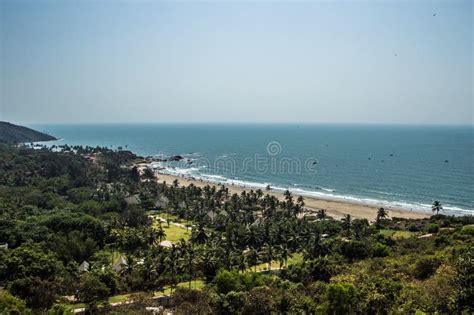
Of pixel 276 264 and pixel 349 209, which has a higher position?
pixel 349 209

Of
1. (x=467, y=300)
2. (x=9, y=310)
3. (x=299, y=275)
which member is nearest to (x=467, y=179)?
(x=299, y=275)

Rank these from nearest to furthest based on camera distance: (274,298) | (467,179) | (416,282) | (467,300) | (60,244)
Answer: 1. (467,300)
2. (274,298)
3. (416,282)
4. (60,244)
5. (467,179)

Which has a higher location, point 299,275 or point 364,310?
point 364,310

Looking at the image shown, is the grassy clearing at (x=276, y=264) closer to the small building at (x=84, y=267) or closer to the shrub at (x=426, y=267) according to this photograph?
the shrub at (x=426, y=267)

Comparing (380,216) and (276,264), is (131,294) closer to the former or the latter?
(276,264)

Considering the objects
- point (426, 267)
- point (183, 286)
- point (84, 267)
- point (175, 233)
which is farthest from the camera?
point (175, 233)

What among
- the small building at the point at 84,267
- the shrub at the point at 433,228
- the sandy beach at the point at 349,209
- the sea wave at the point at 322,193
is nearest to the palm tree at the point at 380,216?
the sandy beach at the point at 349,209

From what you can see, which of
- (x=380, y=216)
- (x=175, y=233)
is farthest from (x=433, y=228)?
(x=175, y=233)

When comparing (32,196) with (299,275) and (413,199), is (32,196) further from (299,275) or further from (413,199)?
(413,199)
